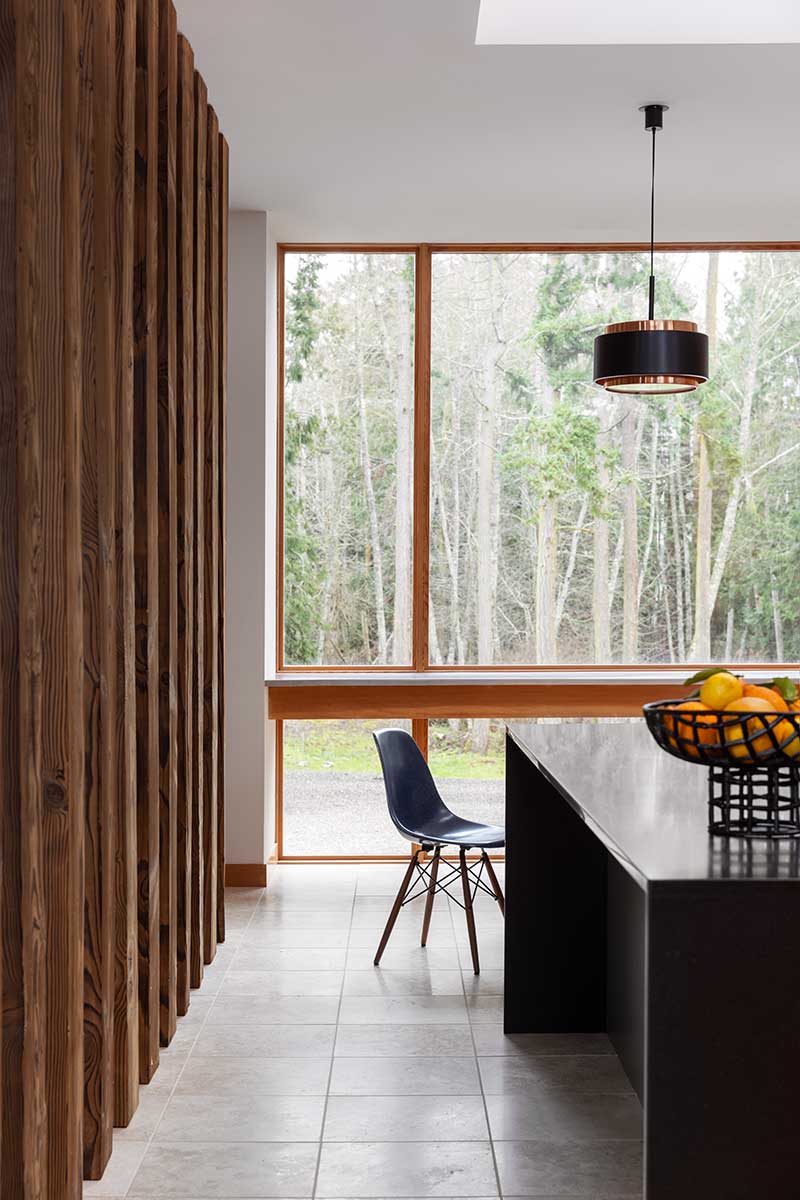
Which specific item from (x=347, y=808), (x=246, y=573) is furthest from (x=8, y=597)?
(x=347, y=808)

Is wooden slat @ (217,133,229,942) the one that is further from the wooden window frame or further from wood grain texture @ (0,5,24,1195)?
wood grain texture @ (0,5,24,1195)

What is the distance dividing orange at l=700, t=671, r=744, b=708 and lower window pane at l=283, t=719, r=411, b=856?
3.68 meters

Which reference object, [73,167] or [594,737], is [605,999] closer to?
[594,737]

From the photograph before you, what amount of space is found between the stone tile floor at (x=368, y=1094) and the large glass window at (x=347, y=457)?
1759mm

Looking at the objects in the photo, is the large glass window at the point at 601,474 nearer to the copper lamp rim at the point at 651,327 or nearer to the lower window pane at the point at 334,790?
the lower window pane at the point at 334,790

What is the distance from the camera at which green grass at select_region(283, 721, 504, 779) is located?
5.66 metres

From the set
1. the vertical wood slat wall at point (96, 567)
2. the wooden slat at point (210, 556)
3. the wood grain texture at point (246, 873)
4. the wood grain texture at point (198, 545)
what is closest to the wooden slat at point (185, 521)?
the vertical wood slat wall at point (96, 567)

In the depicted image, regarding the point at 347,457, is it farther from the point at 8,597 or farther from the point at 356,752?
the point at 8,597

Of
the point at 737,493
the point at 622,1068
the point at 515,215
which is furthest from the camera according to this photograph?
the point at 737,493

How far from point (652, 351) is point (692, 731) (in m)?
2.20

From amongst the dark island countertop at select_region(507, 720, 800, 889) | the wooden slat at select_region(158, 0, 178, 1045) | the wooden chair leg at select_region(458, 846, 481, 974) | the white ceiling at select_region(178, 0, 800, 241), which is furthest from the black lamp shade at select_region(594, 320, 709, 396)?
the wooden chair leg at select_region(458, 846, 481, 974)

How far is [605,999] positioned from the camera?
11.6 ft

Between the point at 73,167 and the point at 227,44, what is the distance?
143 centimetres

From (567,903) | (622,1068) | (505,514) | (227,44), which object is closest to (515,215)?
(505,514)
